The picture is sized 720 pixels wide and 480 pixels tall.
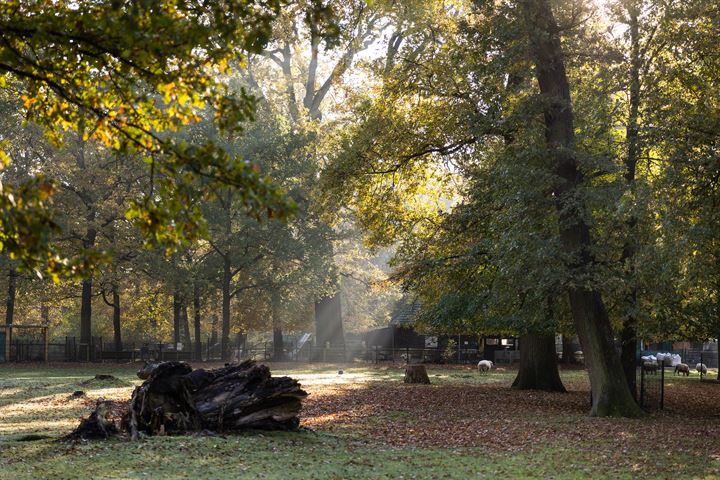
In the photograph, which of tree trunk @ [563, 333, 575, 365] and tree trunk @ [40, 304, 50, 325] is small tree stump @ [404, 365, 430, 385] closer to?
tree trunk @ [563, 333, 575, 365]

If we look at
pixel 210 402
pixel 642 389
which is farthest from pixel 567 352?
pixel 210 402

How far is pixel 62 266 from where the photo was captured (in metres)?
5.85

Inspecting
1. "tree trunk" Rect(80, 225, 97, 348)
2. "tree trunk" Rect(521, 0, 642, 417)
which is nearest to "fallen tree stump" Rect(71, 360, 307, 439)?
"tree trunk" Rect(521, 0, 642, 417)

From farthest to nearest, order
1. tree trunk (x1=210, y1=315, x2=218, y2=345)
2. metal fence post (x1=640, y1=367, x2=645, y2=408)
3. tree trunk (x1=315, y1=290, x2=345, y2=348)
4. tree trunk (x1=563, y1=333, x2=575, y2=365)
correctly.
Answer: tree trunk (x1=210, y1=315, x2=218, y2=345), tree trunk (x1=315, y1=290, x2=345, y2=348), tree trunk (x1=563, y1=333, x2=575, y2=365), metal fence post (x1=640, y1=367, x2=645, y2=408)

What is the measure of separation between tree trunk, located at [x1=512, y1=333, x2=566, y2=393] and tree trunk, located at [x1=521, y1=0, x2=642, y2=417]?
7207mm

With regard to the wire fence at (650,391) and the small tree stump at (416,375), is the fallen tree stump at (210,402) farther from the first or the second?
the small tree stump at (416,375)

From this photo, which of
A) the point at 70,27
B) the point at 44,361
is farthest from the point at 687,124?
the point at 44,361

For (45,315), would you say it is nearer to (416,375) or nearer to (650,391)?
(416,375)

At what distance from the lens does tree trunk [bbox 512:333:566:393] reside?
26.0 metres

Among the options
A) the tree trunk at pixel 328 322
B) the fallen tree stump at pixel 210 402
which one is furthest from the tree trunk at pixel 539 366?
the tree trunk at pixel 328 322

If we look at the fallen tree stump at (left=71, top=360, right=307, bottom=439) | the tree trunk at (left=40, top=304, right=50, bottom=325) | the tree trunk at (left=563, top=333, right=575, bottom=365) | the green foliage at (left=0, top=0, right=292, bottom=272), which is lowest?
the tree trunk at (left=563, top=333, right=575, bottom=365)

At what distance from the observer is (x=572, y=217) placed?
17344 mm

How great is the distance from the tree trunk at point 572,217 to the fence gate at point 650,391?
2752mm

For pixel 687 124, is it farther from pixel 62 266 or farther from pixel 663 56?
pixel 62 266
